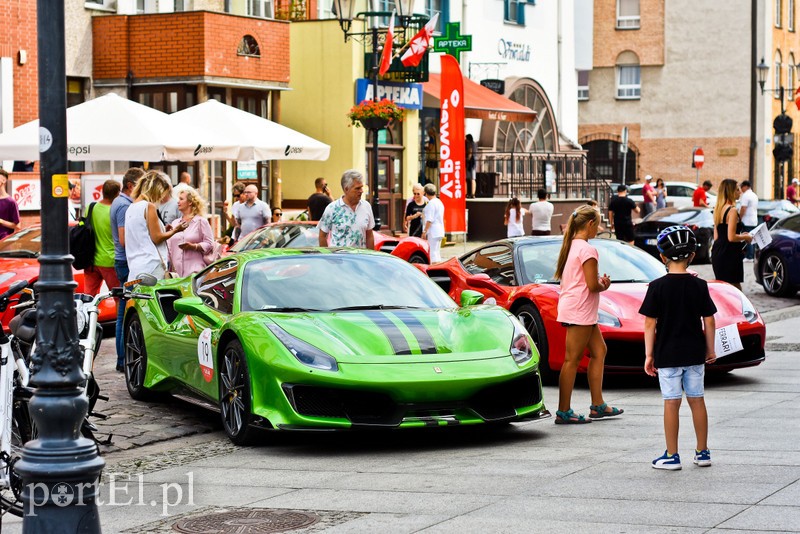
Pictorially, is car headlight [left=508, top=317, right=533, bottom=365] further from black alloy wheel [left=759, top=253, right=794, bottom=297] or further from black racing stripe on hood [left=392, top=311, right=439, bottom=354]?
black alloy wheel [left=759, top=253, right=794, bottom=297]

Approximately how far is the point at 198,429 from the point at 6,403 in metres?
3.58

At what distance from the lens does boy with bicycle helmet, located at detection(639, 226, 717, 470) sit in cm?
882

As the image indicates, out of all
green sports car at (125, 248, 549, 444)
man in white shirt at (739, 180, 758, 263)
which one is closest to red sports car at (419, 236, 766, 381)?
green sports car at (125, 248, 549, 444)

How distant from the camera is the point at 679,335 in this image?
8859 millimetres

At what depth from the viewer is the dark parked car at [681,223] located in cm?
3108

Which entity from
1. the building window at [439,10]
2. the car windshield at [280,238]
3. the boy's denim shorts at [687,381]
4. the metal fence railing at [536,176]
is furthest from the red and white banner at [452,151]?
the boy's denim shorts at [687,381]

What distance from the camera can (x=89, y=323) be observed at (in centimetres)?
889

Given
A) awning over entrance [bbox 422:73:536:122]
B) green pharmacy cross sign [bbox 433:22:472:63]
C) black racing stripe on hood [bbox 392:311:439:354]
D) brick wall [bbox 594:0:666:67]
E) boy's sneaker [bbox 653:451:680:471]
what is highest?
brick wall [bbox 594:0:666:67]

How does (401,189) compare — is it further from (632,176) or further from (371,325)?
(632,176)

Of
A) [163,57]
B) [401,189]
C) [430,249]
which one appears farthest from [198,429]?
[401,189]

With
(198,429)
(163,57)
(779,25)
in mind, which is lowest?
(198,429)

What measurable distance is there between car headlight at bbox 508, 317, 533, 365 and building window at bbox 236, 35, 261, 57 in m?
19.5

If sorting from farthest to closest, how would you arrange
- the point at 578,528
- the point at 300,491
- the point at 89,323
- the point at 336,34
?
the point at 336,34
the point at 89,323
the point at 300,491
the point at 578,528

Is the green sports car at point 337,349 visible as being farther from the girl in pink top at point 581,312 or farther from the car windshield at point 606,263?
the car windshield at point 606,263
